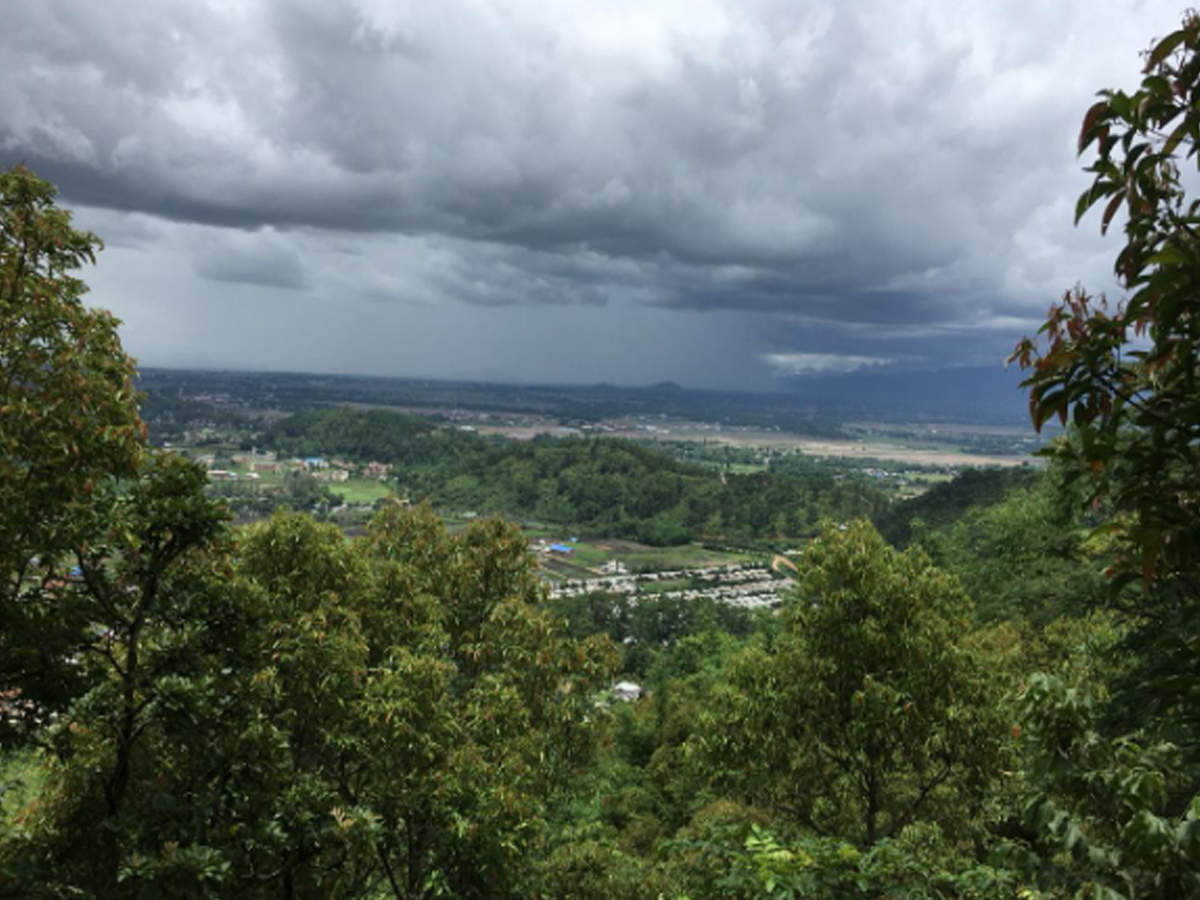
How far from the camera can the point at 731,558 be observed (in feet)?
285

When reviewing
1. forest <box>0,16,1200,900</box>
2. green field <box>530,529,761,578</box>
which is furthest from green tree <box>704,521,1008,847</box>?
green field <box>530,529,761,578</box>

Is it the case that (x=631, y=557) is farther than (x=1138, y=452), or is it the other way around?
(x=631, y=557)

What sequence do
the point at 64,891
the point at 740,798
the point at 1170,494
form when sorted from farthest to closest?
the point at 740,798
the point at 64,891
the point at 1170,494

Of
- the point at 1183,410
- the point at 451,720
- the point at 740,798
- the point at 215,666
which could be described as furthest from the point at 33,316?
the point at 740,798

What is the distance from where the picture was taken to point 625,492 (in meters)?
105

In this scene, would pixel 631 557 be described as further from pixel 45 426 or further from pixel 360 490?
pixel 45 426

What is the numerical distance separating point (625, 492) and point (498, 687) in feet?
321

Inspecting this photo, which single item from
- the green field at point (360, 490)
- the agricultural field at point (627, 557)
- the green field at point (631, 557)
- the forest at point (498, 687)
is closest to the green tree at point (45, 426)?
the forest at point (498, 687)

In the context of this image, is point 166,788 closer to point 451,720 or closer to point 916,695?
point 451,720

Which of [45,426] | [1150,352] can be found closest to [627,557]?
[45,426]

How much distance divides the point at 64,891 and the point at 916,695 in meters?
6.99

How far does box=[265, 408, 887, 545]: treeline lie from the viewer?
96125 millimetres

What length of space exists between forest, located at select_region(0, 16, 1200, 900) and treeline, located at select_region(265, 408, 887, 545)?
80161mm

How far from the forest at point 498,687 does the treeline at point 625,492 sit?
80.2 meters
